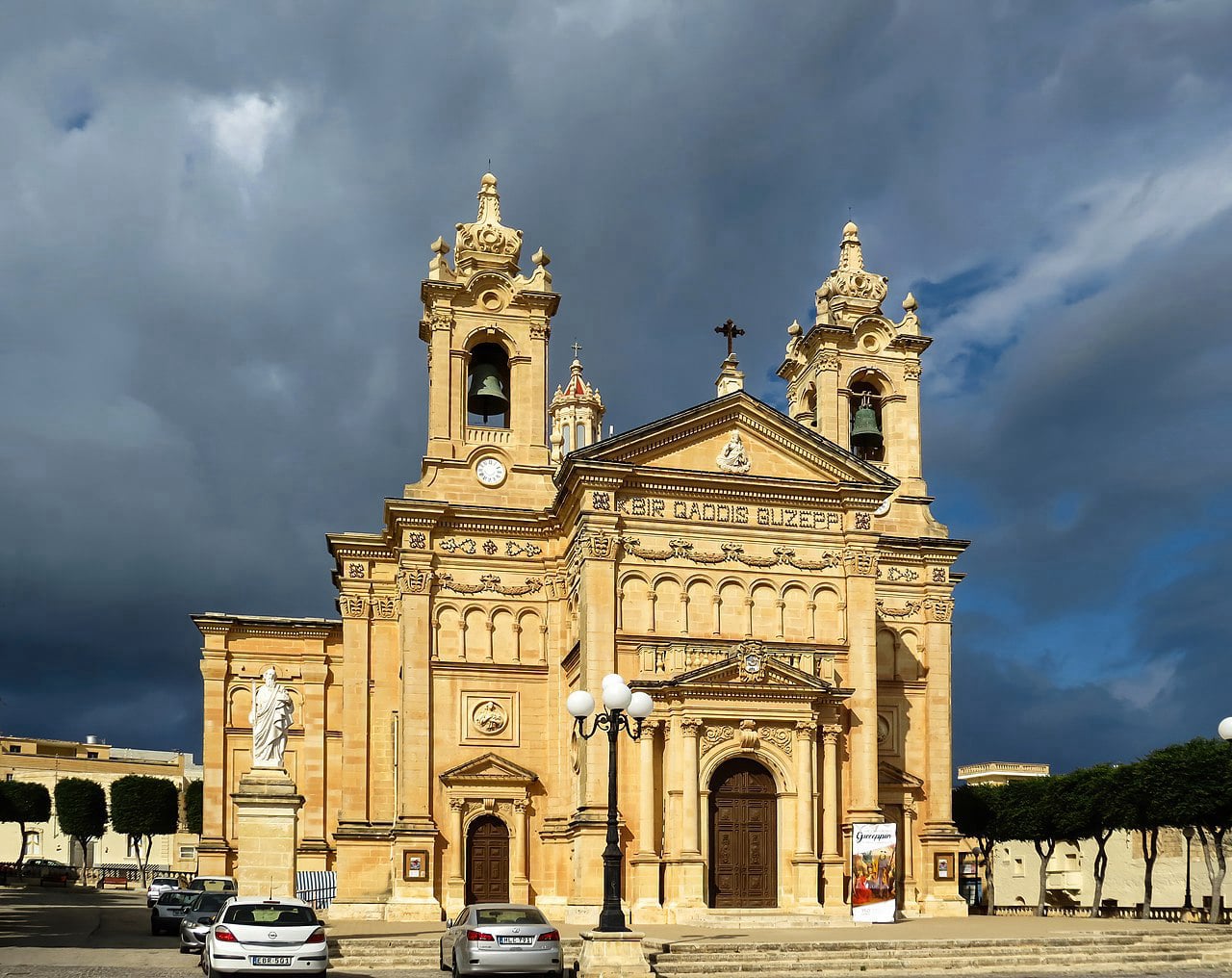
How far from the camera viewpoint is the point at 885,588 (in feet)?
162

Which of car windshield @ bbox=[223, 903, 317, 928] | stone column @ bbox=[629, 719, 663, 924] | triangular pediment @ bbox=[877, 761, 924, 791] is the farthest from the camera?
triangular pediment @ bbox=[877, 761, 924, 791]

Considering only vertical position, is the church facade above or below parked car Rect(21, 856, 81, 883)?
above

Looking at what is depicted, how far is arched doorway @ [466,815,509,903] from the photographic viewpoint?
4388cm

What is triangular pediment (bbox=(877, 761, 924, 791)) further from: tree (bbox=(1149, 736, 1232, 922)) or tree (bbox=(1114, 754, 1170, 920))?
tree (bbox=(1149, 736, 1232, 922))

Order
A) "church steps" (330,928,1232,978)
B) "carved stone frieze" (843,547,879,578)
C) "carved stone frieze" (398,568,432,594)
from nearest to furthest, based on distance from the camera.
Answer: "church steps" (330,928,1232,978)
"carved stone frieze" (843,547,879,578)
"carved stone frieze" (398,568,432,594)

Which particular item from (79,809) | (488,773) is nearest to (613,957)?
(488,773)

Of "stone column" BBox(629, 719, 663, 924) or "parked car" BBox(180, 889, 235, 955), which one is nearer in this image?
"parked car" BBox(180, 889, 235, 955)

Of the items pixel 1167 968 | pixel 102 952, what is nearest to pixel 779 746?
pixel 1167 968

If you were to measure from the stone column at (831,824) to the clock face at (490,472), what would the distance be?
13.4 meters

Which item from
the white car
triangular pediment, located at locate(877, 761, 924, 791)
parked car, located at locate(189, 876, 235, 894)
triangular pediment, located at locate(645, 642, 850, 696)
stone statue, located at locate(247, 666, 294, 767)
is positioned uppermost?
triangular pediment, located at locate(645, 642, 850, 696)

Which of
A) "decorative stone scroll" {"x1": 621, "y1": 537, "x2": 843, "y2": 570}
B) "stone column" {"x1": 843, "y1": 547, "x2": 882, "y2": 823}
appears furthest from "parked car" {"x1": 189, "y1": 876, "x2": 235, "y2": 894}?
"stone column" {"x1": 843, "y1": 547, "x2": 882, "y2": 823}

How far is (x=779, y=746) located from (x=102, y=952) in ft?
62.9

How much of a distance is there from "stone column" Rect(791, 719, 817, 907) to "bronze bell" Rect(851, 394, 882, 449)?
13.9 metres

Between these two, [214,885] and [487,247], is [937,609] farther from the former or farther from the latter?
[214,885]
